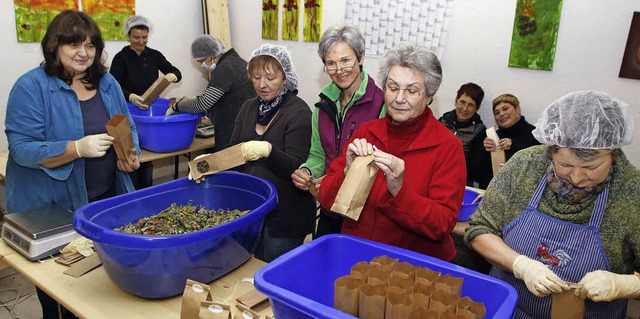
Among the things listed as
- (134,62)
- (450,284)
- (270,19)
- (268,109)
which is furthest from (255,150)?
(270,19)

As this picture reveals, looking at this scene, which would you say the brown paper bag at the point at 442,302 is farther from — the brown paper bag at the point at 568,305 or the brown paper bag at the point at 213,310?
the brown paper bag at the point at 213,310

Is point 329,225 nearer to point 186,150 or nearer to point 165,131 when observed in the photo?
point 165,131

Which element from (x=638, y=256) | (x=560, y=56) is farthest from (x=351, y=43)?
(x=560, y=56)

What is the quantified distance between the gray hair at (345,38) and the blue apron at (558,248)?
41.7 inches

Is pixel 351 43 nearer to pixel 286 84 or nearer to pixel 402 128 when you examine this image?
pixel 286 84

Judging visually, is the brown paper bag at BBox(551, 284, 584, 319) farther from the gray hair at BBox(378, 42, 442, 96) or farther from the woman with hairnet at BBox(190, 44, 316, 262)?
the woman with hairnet at BBox(190, 44, 316, 262)

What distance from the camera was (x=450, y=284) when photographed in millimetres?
1245

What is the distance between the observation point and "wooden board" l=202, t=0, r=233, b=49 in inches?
209

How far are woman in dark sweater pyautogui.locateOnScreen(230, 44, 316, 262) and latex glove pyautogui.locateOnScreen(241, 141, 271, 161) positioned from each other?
12cm

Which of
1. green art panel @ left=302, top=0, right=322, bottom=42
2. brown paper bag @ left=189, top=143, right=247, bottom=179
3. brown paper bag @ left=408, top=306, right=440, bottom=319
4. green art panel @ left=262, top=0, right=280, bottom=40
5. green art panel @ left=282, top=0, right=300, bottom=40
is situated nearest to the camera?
brown paper bag @ left=408, top=306, right=440, bottom=319

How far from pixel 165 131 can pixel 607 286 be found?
3104mm

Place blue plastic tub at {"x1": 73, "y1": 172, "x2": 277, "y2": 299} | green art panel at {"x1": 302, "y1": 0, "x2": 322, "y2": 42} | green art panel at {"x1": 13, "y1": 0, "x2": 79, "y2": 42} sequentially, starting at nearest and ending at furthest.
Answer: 1. blue plastic tub at {"x1": 73, "y1": 172, "x2": 277, "y2": 299}
2. green art panel at {"x1": 13, "y1": 0, "x2": 79, "y2": 42}
3. green art panel at {"x1": 302, "y1": 0, "x2": 322, "y2": 42}

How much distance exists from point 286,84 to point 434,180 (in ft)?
3.46

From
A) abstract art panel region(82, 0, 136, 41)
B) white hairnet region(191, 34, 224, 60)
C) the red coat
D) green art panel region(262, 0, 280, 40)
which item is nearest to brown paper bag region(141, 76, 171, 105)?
white hairnet region(191, 34, 224, 60)
